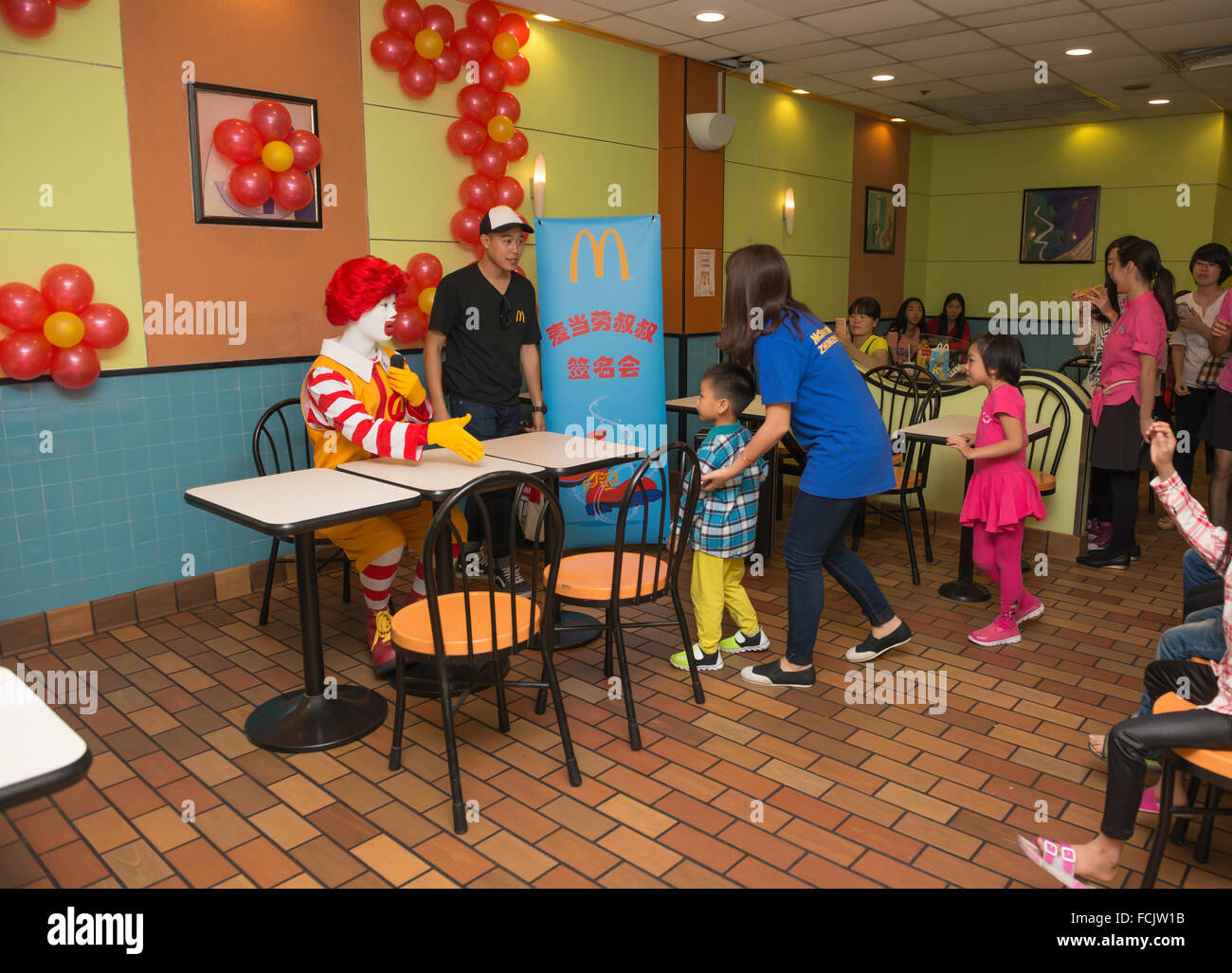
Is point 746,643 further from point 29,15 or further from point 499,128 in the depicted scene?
point 29,15

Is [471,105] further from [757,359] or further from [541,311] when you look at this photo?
[757,359]

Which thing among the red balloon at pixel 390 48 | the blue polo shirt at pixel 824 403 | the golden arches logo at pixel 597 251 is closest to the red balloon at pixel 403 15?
the red balloon at pixel 390 48

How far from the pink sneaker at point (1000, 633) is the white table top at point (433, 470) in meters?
2.01

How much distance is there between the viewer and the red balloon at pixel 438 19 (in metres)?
4.68

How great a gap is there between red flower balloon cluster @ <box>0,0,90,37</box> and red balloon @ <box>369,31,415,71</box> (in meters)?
1.46

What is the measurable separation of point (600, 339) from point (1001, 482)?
204 cm

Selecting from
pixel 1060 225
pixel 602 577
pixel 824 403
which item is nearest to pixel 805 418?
pixel 824 403

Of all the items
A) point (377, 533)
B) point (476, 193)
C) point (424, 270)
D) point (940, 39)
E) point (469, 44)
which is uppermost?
point (940, 39)

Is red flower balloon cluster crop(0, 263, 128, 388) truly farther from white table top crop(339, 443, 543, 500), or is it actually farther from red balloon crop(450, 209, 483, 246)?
red balloon crop(450, 209, 483, 246)

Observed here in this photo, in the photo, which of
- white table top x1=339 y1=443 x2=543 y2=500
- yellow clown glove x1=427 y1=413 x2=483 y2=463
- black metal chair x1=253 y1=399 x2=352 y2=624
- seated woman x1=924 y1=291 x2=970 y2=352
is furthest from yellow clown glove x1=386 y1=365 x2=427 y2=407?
seated woman x1=924 y1=291 x2=970 y2=352

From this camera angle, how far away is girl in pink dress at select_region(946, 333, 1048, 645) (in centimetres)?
370

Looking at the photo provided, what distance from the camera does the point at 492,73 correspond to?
5012 millimetres

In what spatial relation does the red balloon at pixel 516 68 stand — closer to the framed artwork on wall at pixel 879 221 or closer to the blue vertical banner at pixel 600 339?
the blue vertical banner at pixel 600 339

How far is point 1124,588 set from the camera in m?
4.49
